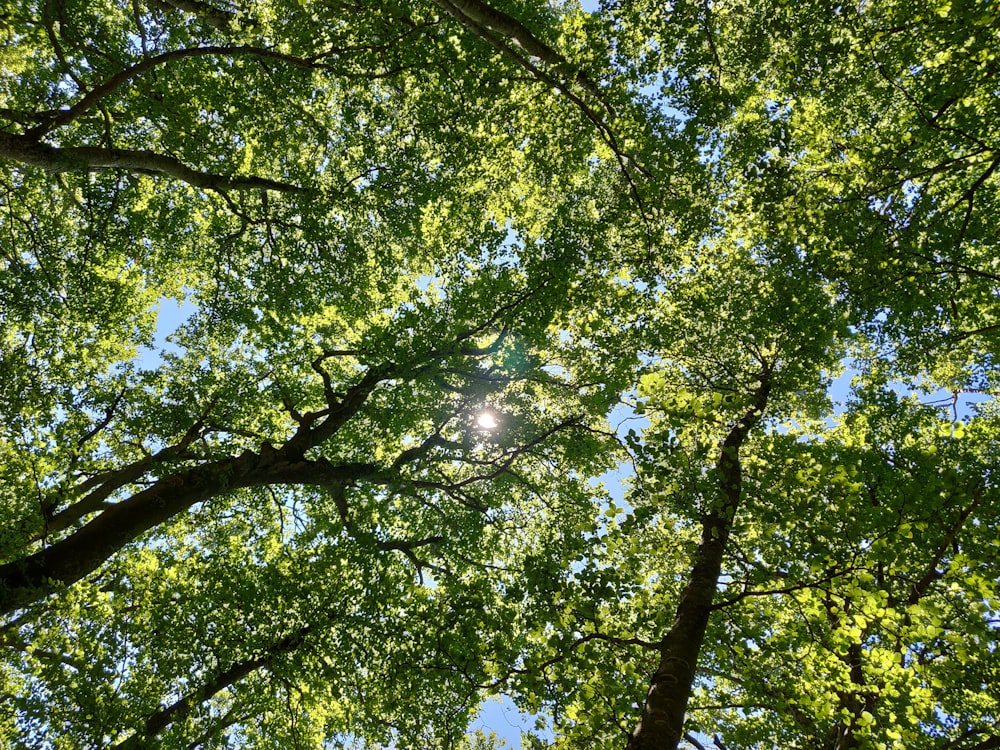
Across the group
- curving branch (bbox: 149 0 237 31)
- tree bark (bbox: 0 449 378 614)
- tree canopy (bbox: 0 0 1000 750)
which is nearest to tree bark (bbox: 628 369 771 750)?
tree canopy (bbox: 0 0 1000 750)

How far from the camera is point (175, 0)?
32.9 ft

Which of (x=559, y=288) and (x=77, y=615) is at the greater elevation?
(x=559, y=288)

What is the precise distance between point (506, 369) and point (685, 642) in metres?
6.78

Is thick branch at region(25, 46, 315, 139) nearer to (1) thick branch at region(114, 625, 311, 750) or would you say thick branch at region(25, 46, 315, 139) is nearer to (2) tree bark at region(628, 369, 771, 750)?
(1) thick branch at region(114, 625, 311, 750)

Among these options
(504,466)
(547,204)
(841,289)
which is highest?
(547,204)

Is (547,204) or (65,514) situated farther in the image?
(547,204)

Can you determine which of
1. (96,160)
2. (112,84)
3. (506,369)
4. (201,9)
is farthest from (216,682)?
(201,9)

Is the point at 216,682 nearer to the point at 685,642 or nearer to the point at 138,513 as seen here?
the point at 138,513

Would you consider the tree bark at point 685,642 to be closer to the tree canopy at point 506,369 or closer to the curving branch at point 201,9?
the tree canopy at point 506,369

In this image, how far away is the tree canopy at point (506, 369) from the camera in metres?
6.93

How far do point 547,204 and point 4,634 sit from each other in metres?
13.4

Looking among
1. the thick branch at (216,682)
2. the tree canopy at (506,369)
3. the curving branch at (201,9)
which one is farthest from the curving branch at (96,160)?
the thick branch at (216,682)

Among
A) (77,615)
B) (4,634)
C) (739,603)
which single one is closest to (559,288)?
(739,603)

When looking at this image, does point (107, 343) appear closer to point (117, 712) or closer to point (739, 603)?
point (117, 712)
